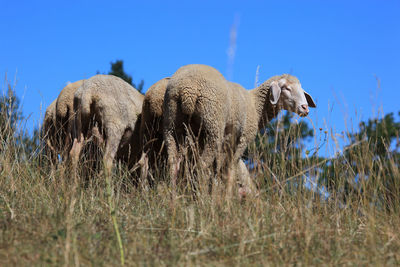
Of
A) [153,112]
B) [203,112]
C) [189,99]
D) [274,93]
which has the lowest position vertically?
[203,112]

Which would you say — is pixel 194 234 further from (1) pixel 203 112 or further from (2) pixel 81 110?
(2) pixel 81 110

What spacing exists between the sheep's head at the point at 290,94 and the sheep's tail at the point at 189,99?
2113 mm

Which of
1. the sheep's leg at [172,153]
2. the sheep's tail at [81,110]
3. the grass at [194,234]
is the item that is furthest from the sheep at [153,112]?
the grass at [194,234]

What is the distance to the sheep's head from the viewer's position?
7441 millimetres

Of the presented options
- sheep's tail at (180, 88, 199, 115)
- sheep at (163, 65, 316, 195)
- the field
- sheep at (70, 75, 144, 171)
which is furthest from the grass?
sheep at (70, 75, 144, 171)

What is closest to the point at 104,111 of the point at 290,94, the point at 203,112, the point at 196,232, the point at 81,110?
the point at 81,110

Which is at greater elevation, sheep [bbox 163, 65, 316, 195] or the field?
sheep [bbox 163, 65, 316, 195]

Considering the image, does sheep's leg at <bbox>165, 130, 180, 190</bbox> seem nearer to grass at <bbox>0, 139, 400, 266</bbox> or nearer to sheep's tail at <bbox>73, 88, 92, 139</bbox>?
grass at <bbox>0, 139, 400, 266</bbox>

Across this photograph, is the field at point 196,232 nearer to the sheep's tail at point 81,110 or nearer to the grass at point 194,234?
the grass at point 194,234

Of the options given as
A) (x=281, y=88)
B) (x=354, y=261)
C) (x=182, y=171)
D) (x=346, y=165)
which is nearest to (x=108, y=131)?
(x=182, y=171)

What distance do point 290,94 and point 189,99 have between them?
247 centimetres

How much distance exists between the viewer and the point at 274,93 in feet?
24.1

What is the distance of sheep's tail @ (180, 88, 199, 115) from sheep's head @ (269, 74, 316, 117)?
6.93 ft

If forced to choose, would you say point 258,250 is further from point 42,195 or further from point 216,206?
point 42,195
